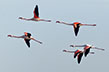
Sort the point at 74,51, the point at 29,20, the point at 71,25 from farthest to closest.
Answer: the point at 74,51 → the point at 71,25 → the point at 29,20

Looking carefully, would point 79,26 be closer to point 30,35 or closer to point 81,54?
point 30,35

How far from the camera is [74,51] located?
52.3 meters

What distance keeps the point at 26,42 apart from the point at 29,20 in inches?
274

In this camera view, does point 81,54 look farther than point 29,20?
Yes

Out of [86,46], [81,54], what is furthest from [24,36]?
[81,54]

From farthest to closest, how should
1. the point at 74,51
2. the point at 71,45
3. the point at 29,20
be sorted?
the point at 74,51
the point at 71,45
the point at 29,20

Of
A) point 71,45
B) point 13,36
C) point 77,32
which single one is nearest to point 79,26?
point 77,32

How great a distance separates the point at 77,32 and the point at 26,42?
8.79m

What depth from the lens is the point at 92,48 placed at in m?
43.9

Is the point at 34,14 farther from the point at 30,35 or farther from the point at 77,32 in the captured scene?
the point at 77,32

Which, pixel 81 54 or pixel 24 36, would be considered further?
pixel 81 54

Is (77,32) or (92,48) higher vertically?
(77,32)

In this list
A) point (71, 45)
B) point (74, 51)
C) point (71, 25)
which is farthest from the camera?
point (74, 51)

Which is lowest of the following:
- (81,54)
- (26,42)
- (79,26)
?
(81,54)
